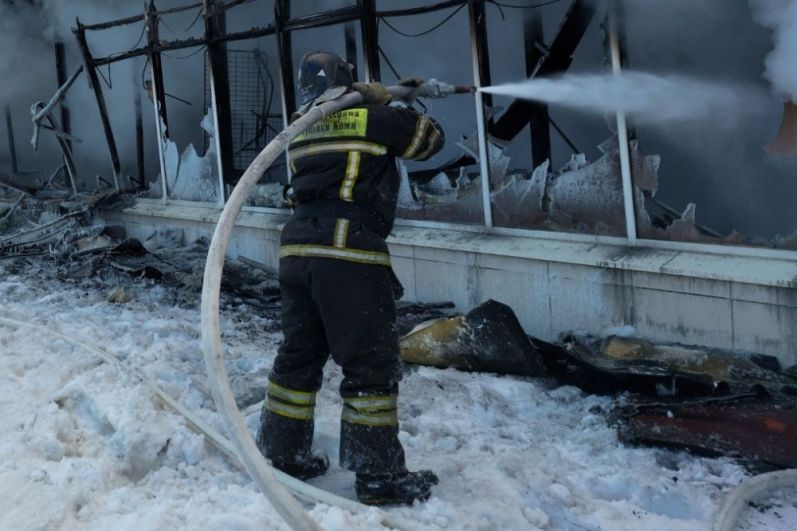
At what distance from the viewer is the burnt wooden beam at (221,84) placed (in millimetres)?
8055

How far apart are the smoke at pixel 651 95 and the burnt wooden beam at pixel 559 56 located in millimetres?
842

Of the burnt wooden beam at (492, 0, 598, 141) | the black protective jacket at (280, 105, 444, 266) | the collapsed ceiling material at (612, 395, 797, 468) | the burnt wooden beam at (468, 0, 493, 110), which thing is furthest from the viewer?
the burnt wooden beam at (492, 0, 598, 141)

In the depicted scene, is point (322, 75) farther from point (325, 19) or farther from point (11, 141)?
point (11, 141)

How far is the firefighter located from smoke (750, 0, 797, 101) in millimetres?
2236

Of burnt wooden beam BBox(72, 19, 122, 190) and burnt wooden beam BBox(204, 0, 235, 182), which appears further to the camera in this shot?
burnt wooden beam BBox(72, 19, 122, 190)

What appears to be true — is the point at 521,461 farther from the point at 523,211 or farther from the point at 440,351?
the point at 523,211

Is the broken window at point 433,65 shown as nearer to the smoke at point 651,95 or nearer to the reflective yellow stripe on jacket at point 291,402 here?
the smoke at point 651,95

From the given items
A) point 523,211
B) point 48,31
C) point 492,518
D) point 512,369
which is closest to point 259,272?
point 523,211

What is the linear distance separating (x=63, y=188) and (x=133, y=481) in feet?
34.0

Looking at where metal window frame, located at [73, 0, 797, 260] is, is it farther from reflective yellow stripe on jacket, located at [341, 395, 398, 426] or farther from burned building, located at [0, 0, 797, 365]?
reflective yellow stripe on jacket, located at [341, 395, 398, 426]

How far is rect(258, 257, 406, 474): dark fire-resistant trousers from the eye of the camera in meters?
3.01

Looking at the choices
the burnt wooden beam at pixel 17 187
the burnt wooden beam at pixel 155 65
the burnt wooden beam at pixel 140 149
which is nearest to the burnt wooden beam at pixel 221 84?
the burnt wooden beam at pixel 155 65

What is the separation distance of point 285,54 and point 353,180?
4.70m

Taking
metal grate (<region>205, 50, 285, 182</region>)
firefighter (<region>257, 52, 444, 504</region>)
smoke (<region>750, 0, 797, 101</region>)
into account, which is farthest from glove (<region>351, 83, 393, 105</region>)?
metal grate (<region>205, 50, 285, 182</region>)
